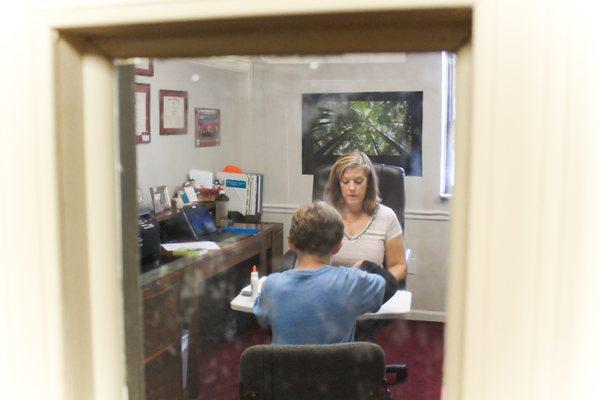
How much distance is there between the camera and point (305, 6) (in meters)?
0.34

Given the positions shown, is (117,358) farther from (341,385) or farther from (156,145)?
(341,385)

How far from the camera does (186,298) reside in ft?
2.93

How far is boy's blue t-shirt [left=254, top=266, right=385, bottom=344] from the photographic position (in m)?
0.92

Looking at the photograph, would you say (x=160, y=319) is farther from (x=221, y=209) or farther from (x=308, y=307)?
(x=308, y=307)

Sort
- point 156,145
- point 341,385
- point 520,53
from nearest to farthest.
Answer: point 520,53
point 156,145
point 341,385

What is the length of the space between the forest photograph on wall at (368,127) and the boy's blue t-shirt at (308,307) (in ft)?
0.85

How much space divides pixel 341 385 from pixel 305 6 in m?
0.75

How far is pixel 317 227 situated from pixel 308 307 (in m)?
0.39

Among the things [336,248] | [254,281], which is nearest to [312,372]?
[254,281]

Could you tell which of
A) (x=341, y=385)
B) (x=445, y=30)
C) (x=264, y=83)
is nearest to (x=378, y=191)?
(x=264, y=83)

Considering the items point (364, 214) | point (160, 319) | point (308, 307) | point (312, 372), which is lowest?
point (312, 372)

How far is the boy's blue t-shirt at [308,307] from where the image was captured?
918 millimetres

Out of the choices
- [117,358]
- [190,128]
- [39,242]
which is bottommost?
[117,358]

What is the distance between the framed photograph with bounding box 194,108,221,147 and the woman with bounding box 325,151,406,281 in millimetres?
166
